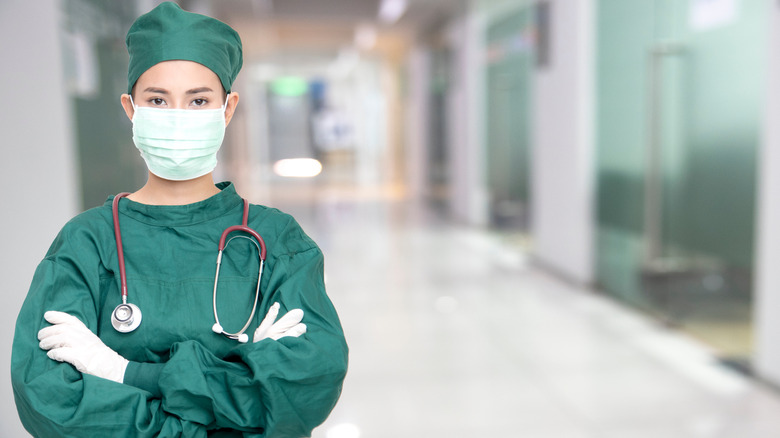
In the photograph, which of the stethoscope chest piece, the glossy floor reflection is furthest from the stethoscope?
the glossy floor reflection

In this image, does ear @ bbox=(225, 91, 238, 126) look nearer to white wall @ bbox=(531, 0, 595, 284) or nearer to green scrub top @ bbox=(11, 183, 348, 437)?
green scrub top @ bbox=(11, 183, 348, 437)

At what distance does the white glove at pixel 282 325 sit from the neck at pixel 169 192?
23cm

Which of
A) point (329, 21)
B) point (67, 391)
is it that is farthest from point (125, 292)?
point (329, 21)

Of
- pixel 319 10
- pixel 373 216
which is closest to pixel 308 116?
pixel 319 10

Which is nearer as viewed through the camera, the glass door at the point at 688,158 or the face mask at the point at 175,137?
the face mask at the point at 175,137

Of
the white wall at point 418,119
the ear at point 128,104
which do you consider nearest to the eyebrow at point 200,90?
the ear at point 128,104

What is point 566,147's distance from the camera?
5398 mm

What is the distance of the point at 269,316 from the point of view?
3.26ft

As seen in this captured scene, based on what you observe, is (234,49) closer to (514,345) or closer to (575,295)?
(514,345)

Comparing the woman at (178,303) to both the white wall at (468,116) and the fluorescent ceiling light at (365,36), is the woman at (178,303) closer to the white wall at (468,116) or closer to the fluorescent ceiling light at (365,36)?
the white wall at (468,116)

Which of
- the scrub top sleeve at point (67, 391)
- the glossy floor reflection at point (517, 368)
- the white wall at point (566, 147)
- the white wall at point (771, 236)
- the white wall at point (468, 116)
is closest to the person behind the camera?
the scrub top sleeve at point (67, 391)

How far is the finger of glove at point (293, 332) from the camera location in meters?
0.97

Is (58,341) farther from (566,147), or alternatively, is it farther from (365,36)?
(365,36)

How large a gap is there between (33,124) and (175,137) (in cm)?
135
